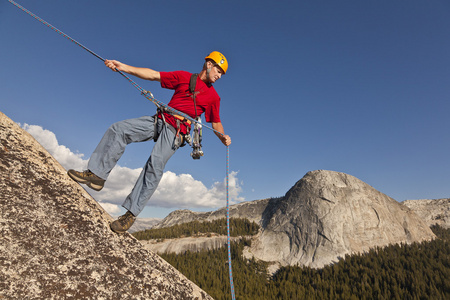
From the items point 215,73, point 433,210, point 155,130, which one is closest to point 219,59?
point 215,73

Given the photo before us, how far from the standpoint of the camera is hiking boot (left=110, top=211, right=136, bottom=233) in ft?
9.61

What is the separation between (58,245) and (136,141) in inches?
69.4

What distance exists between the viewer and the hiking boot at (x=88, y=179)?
10.3 ft

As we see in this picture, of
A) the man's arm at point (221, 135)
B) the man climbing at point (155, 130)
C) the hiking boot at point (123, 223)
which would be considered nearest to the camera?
the hiking boot at point (123, 223)

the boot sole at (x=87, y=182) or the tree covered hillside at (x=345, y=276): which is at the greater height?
the boot sole at (x=87, y=182)

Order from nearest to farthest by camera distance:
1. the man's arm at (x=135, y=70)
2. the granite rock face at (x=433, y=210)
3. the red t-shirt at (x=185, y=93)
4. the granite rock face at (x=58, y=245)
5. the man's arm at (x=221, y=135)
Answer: the granite rock face at (x=58, y=245)
the man's arm at (x=135, y=70)
the red t-shirt at (x=185, y=93)
the man's arm at (x=221, y=135)
the granite rock face at (x=433, y=210)

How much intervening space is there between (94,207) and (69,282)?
1070 millimetres

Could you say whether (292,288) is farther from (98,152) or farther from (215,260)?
(98,152)

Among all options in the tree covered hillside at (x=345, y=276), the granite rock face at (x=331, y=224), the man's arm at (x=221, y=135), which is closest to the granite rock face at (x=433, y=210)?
the granite rock face at (x=331, y=224)

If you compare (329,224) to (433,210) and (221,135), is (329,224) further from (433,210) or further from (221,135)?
(221,135)

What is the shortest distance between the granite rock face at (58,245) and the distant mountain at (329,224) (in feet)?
83.6

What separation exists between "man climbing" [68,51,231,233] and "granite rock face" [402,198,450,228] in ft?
149

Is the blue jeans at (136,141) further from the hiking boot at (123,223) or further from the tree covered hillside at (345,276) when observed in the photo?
the tree covered hillside at (345,276)

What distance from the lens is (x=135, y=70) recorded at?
3.61 m
